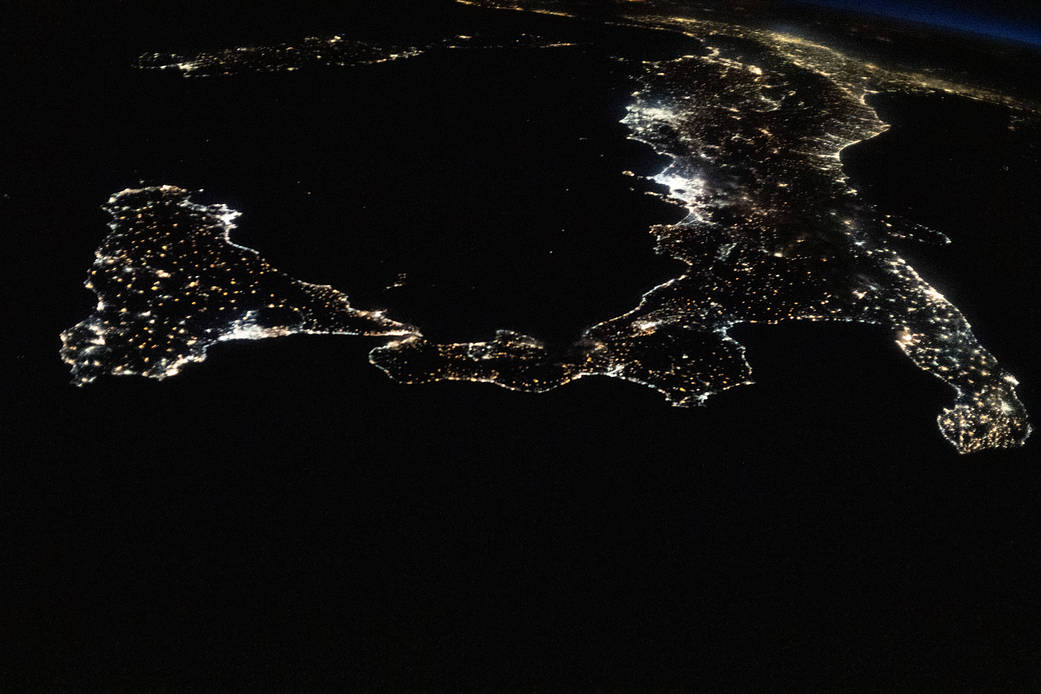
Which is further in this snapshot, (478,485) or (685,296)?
(685,296)

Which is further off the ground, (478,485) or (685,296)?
(685,296)

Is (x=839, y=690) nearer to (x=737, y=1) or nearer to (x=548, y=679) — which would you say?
(x=548, y=679)

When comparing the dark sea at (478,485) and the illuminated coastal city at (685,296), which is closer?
the dark sea at (478,485)

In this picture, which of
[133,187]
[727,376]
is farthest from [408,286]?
[133,187]

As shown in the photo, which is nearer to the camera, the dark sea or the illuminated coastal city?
the dark sea
